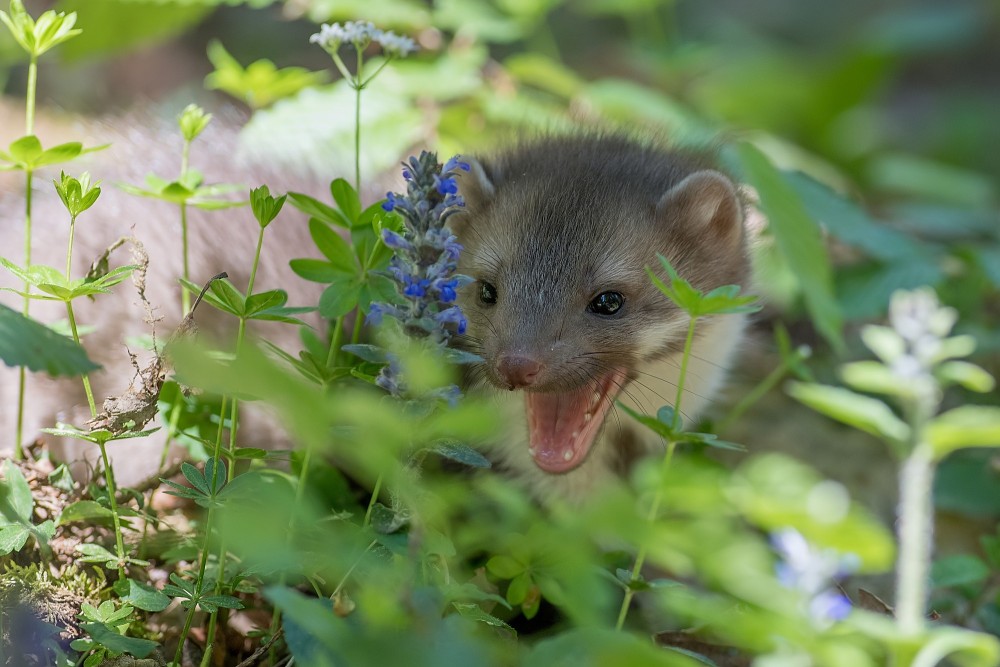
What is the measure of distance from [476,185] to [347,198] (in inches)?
33.0

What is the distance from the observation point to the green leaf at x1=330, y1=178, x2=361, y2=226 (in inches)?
86.1

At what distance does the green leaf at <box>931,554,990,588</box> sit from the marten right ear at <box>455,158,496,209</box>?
160 cm

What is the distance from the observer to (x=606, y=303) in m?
2.75

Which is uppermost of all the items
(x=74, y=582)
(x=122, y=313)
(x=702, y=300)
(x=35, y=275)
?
(x=702, y=300)

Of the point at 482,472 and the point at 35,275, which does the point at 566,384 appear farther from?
the point at 35,275

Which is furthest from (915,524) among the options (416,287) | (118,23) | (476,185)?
(118,23)

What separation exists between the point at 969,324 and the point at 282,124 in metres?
2.94

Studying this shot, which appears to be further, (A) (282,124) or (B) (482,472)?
(A) (282,124)

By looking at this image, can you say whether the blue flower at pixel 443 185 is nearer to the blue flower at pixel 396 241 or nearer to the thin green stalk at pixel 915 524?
the blue flower at pixel 396 241

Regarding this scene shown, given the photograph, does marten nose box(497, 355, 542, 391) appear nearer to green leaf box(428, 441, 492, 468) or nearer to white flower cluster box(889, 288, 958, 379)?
green leaf box(428, 441, 492, 468)

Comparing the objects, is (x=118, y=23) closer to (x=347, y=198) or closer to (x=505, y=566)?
(x=347, y=198)

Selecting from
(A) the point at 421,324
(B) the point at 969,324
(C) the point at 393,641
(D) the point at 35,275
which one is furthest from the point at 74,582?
(B) the point at 969,324

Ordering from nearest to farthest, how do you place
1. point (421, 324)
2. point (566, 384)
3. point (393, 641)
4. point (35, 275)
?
point (393, 641) < point (421, 324) < point (35, 275) < point (566, 384)

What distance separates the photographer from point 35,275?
1.86 m
